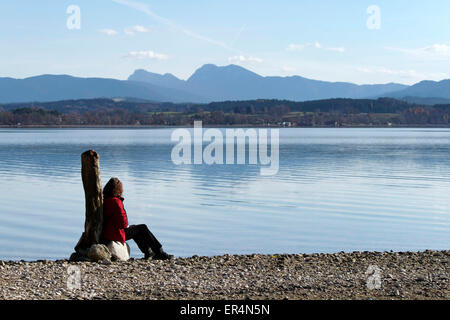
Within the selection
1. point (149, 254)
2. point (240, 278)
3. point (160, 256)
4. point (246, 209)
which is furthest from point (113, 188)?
point (246, 209)

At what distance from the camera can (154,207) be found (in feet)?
76.1

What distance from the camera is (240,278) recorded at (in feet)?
34.4

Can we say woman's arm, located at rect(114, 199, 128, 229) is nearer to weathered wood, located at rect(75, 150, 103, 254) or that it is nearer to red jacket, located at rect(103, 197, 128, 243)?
red jacket, located at rect(103, 197, 128, 243)

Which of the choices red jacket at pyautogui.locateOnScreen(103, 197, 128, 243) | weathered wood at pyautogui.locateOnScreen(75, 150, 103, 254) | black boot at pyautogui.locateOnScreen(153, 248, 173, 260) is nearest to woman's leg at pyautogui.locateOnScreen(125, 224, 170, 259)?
black boot at pyautogui.locateOnScreen(153, 248, 173, 260)

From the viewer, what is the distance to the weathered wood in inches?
474

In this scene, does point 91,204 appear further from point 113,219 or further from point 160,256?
point 160,256

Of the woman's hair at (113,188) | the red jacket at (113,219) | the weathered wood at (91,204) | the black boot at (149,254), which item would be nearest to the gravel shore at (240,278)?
the black boot at (149,254)

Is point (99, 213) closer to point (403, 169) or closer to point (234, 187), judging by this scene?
point (234, 187)

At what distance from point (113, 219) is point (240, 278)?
2.85 m

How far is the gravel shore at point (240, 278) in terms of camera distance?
9195mm

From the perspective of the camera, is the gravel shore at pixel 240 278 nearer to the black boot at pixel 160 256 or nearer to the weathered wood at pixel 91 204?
the black boot at pixel 160 256

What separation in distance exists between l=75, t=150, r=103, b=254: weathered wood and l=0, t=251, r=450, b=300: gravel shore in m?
0.55

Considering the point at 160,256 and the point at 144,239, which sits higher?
the point at 144,239
